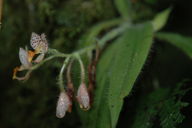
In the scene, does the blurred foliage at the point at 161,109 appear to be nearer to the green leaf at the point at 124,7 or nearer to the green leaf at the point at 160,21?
the green leaf at the point at 160,21

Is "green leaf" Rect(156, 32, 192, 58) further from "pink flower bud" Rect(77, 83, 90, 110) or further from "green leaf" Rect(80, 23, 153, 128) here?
"pink flower bud" Rect(77, 83, 90, 110)

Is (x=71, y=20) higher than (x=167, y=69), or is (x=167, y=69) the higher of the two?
(x=71, y=20)

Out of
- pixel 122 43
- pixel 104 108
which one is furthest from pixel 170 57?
pixel 104 108

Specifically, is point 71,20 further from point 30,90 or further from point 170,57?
point 170,57

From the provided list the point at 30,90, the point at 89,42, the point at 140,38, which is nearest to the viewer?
the point at 140,38

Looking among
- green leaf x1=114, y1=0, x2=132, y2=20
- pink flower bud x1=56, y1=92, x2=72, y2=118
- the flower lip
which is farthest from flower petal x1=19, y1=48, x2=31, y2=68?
green leaf x1=114, y1=0, x2=132, y2=20

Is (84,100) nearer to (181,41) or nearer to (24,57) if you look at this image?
(24,57)

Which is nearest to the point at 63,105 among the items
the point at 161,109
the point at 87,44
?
the point at 161,109

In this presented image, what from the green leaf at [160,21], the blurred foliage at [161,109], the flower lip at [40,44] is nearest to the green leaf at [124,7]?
the green leaf at [160,21]
